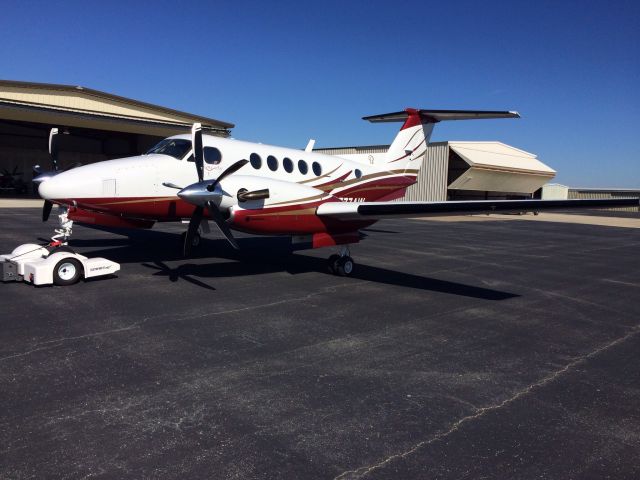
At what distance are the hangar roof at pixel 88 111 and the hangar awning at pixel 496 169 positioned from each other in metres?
25.7

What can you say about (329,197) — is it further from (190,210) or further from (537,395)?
(537,395)

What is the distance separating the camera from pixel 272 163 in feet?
43.5

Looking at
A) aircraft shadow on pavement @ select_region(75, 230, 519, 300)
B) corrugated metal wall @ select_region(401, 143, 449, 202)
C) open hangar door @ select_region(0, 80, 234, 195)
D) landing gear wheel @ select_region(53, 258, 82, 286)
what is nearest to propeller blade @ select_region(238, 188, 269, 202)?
aircraft shadow on pavement @ select_region(75, 230, 519, 300)

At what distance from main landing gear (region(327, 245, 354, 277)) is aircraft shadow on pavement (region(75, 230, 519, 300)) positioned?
0.80 feet

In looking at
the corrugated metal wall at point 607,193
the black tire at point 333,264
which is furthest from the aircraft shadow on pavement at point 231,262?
the corrugated metal wall at point 607,193

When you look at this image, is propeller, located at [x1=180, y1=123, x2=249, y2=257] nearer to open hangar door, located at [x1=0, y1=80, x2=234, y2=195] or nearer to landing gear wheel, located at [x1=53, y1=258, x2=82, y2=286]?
landing gear wheel, located at [x1=53, y1=258, x2=82, y2=286]

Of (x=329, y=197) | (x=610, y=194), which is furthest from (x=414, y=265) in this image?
(x=610, y=194)

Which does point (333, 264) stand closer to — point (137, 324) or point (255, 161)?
point (255, 161)

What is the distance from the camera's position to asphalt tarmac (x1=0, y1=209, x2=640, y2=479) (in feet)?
12.4

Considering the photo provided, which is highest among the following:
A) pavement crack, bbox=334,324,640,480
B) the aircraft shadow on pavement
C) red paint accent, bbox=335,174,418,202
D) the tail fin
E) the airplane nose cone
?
the tail fin

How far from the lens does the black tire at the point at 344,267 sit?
38.9ft

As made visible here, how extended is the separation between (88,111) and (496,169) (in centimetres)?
4225

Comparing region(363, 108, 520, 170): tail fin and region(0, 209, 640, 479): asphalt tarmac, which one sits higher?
region(363, 108, 520, 170): tail fin

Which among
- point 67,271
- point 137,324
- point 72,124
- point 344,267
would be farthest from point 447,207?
point 72,124
